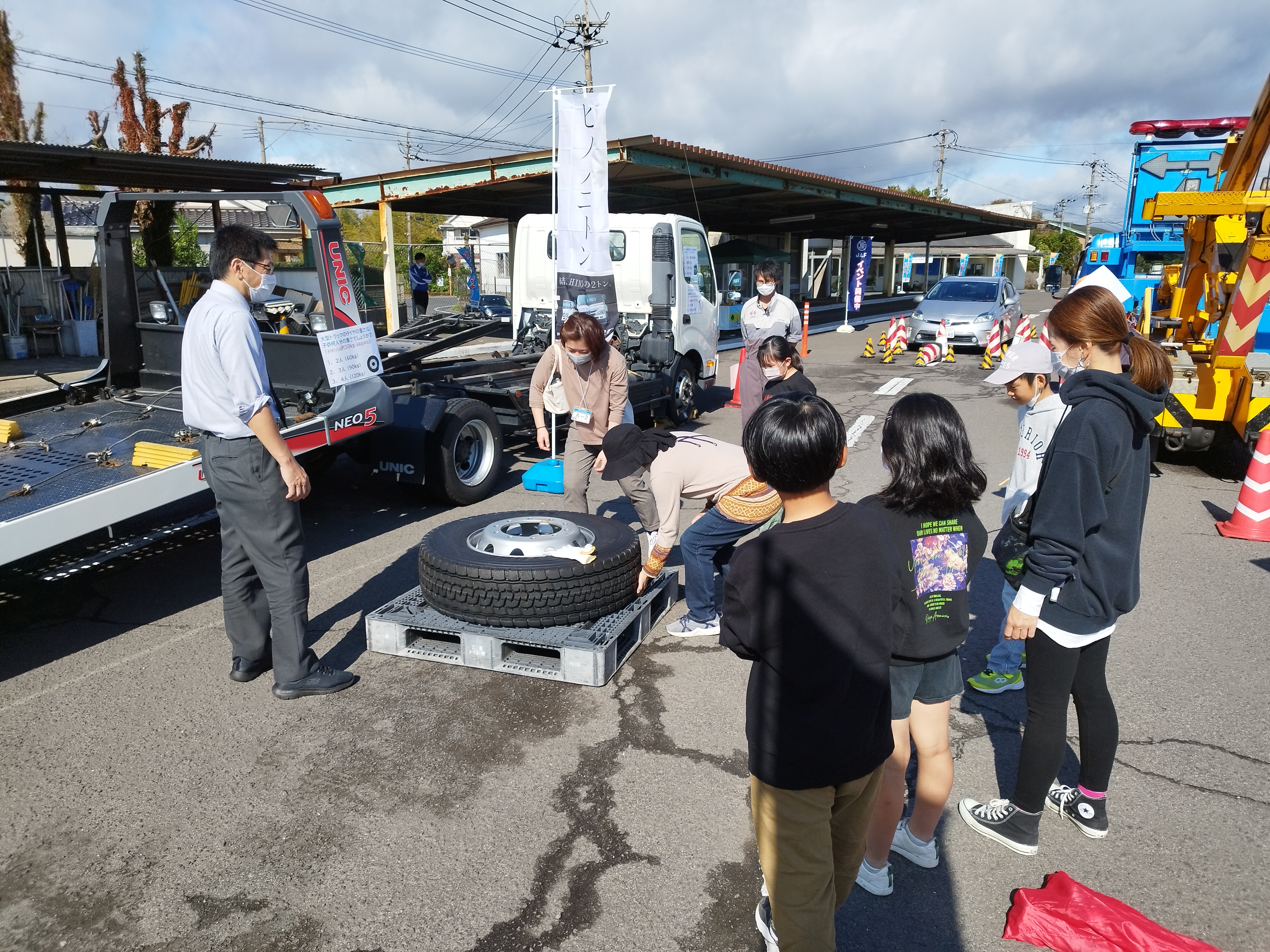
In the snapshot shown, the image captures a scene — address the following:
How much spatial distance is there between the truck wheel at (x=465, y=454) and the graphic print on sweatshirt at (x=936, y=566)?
4792 mm

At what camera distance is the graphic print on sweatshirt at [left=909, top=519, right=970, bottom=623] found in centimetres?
239

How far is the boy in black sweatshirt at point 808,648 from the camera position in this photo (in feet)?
6.26

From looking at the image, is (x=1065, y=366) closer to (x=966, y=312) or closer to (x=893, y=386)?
(x=893, y=386)

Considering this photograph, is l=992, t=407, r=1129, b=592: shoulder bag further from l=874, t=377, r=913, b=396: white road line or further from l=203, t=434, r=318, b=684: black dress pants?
l=874, t=377, r=913, b=396: white road line

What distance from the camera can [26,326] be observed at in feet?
53.9

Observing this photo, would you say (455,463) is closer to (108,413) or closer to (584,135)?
(108,413)

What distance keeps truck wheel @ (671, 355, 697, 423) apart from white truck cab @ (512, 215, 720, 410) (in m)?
0.02

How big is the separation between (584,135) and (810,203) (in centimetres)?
1735

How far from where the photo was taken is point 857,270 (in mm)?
26891

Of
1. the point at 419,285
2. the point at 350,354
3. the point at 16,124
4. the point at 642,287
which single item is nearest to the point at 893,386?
the point at 642,287

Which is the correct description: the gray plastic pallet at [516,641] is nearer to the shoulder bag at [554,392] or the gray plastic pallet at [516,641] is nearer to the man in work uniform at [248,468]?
the man in work uniform at [248,468]

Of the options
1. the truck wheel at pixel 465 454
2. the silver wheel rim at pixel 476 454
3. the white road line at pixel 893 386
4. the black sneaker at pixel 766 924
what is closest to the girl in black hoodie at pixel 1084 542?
the black sneaker at pixel 766 924

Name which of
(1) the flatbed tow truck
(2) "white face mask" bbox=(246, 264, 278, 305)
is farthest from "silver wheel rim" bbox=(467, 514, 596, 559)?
(2) "white face mask" bbox=(246, 264, 278, 305)

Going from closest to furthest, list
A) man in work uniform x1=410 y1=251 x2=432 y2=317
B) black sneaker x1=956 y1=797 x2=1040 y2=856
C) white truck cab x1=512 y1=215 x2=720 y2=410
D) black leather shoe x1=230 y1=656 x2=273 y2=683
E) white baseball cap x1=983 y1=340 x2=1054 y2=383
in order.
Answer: black sneaker x1=956 y1=797 x2=1040 y2=856 → white baseball cap x1=983 y1=340 x2=1054 y2=383 → black leather shoe x1=230 y1=656 x2=273 y2=683 → white truck cab x1=512 y1=215 x2=720 y2=410 → man in work uniform x1=410 y1=251 x2=432 y2=317
